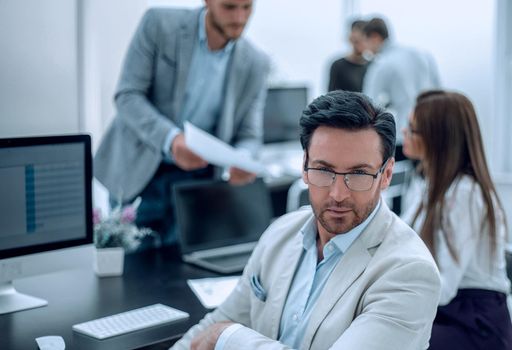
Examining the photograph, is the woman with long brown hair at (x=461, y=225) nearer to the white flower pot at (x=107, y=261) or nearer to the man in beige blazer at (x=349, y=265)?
the man in beige blazer at (x=349, y=265)

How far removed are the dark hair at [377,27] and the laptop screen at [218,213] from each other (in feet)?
11.9

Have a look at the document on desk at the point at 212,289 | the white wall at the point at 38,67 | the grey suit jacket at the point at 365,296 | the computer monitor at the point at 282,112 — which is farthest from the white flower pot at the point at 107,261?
the computer monitor at the point at 282,112

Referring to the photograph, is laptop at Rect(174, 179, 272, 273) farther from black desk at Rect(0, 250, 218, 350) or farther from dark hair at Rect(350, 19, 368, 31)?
dark hair at Rect(350, 19, 368, 31)

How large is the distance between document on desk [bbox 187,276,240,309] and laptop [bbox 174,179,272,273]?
11 centimetres

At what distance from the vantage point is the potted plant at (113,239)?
8.28 feet

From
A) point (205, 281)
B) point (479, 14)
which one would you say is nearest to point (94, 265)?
point (205, 281)

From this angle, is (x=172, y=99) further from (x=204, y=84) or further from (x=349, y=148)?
(x=349, y=148)

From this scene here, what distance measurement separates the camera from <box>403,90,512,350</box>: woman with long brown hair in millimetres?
2449

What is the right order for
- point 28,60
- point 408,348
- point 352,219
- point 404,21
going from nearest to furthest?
1. point 408,348
2. point 352,219
3. point 28,60
4. point 404,21

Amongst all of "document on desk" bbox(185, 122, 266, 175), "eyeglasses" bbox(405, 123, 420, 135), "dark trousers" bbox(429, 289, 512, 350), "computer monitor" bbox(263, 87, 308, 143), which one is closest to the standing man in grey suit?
"document on desk" bbox(185, 122, 266, 175)

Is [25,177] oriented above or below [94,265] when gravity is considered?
above

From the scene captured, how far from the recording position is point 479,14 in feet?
19.5

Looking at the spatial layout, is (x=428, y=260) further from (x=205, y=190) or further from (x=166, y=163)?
(x=166, y=163)

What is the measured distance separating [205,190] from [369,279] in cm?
118
